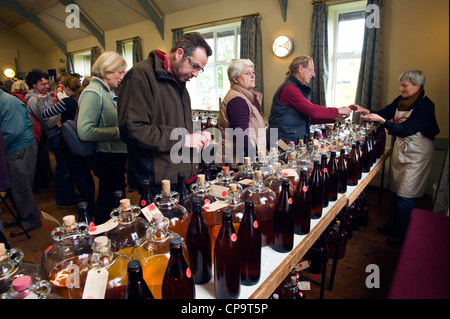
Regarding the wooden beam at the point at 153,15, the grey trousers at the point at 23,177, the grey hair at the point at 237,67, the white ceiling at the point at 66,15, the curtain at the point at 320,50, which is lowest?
the grey trousers at the point at 23,177

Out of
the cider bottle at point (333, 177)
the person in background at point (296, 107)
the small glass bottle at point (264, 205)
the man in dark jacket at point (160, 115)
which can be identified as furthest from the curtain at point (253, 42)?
the small glass bottle at point (264, 205)

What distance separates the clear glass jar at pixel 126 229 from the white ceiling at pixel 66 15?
600 centimetres

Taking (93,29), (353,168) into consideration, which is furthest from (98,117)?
(93,29)

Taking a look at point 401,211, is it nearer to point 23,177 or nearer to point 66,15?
point 23,177

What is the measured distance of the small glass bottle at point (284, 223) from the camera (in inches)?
40.3

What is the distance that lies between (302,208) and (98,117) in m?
1.71

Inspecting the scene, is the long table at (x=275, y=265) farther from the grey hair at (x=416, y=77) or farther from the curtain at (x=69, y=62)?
the curtain at (x=69, y=62)

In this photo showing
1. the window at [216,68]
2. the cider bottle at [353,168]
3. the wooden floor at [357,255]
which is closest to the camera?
the cider bottle at [353,168]

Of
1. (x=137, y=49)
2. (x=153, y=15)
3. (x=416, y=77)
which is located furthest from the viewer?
(x=137, y=49)

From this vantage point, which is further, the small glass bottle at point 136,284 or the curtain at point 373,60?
the curtain at point 373,60

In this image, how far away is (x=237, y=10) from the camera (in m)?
5.33

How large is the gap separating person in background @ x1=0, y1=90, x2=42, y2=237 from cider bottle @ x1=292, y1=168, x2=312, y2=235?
8.27 ft

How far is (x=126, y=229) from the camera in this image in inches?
33.7

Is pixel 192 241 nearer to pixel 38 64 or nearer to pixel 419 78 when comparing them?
pixel 419 78
